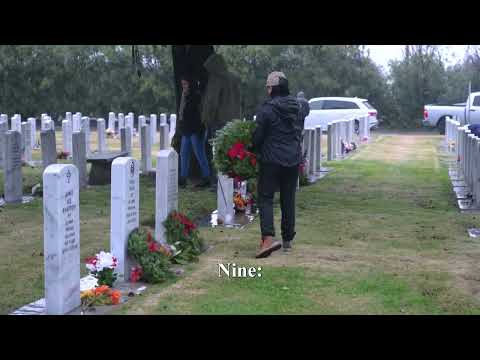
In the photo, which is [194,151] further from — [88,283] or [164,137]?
[88,283]

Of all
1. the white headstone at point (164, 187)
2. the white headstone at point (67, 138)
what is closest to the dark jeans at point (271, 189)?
the white headstone at point (164, 187)

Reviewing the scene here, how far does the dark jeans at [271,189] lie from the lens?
8.83 m

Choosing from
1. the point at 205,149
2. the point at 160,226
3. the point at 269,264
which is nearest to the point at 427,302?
the point at 269,264

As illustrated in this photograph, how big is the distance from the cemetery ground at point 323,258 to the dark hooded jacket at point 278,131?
109 cm

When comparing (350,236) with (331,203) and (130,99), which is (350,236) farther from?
(130,99)

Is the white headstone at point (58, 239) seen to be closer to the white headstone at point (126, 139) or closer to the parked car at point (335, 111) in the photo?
the white headstone at point (126, 139)

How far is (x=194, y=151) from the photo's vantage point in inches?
575

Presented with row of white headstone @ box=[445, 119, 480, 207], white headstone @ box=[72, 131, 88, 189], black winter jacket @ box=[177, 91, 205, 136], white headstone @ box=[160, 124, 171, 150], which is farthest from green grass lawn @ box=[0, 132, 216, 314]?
row of white headstone @ box=[445, 119, 480, 207]

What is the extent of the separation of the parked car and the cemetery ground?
16.3 metres

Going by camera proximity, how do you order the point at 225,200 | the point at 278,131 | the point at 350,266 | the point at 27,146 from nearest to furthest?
the point at 350,266 → the point at 278,131 → the point at 225,200 → the point at 27,146

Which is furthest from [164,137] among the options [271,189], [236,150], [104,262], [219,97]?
[104,262]

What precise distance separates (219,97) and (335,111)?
18416mm

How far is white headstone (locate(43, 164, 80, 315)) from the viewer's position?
A: 646cm

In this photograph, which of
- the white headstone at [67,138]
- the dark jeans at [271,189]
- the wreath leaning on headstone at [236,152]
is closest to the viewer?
the dark jeans at [271,189]
